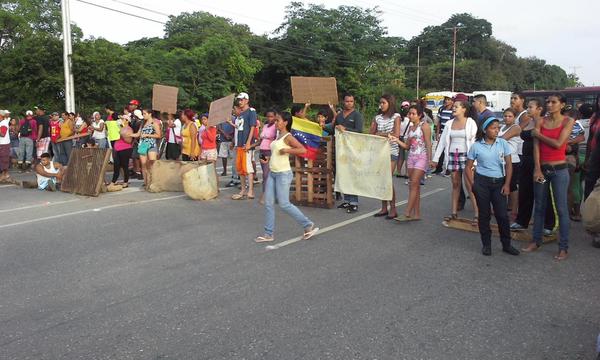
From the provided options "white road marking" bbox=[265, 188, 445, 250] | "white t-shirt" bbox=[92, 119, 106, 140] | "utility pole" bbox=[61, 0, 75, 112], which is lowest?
"white road marking" bbox=[265, 188, 445, 250]

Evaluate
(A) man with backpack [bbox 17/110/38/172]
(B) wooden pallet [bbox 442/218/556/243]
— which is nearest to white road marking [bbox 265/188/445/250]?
(B) wooden pallet [bbox 442/218/556/243]

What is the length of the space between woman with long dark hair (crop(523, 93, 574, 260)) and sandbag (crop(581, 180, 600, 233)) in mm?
380

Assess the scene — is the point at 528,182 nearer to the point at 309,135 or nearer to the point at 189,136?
the point at 309,135

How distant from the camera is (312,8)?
39.0 m

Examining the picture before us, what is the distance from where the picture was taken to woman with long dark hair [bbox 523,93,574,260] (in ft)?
18.2

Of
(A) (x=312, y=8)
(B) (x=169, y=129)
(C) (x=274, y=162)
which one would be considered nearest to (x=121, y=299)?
(C) (x=274, y=162)

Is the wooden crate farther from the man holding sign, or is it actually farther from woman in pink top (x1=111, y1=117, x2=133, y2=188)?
woman in pink top (x1=111, y1=117, x2=133, y2=188)

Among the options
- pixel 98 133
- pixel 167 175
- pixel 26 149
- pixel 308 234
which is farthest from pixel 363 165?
pixel 26 149

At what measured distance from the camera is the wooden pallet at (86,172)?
9875 mm

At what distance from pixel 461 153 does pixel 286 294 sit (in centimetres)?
372

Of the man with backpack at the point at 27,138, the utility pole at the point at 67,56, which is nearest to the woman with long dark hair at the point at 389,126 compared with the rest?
the man with backpack at the point at 27,138

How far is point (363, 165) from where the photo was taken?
26.2 feet

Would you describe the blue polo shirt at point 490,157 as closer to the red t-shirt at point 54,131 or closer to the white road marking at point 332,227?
the white road marking at point 332,227

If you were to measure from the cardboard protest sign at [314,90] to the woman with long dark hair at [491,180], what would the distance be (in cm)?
340
